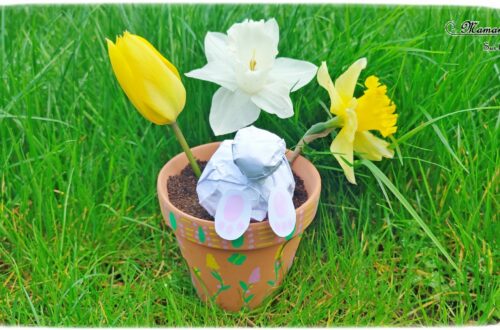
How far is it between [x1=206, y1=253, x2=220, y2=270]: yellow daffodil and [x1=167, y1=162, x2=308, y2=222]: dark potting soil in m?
0.05

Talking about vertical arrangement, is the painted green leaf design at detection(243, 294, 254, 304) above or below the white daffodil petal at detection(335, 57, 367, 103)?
below

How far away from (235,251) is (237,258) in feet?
0.05

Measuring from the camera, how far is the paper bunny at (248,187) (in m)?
0.75

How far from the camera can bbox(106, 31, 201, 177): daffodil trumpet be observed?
0.76m

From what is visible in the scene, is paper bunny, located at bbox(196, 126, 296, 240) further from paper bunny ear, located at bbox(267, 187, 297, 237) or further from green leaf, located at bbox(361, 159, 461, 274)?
green leaf, located at bbox(361, 159, 461, 274)

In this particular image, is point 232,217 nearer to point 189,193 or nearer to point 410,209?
point 189,193

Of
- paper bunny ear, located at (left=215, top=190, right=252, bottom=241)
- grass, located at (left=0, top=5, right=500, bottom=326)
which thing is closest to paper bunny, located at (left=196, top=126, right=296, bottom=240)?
paper bunny ear, located at (left=215, top=190, right=252, bottom=241)

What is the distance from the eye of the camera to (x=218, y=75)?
846mm

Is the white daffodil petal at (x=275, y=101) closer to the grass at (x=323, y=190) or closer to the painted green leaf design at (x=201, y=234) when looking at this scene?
the grass at (x=323, y=190)

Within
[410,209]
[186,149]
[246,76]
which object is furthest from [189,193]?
[410,209]

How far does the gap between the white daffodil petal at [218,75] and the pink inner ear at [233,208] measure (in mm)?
154

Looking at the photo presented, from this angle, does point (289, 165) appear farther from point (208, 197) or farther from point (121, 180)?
point (121, 180)

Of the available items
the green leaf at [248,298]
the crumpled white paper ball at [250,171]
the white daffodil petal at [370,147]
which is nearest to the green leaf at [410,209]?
the white daffodil petal at [370,147]

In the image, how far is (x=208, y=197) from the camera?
0.80 m
